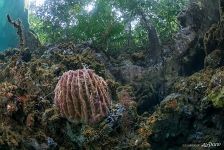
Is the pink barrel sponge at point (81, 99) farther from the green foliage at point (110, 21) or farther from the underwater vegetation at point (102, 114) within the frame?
the green foliage at point (110, 21)

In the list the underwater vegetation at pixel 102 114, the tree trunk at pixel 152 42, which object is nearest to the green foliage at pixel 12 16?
the tree trunk at pixel 152 42

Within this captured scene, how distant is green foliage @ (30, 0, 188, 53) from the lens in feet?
34.6

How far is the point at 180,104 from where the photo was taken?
6.05 m

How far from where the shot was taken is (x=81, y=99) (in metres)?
5.70

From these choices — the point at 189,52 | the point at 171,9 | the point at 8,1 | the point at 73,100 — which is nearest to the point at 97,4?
the point at 171,9

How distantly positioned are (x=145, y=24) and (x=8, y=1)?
31.4 ft

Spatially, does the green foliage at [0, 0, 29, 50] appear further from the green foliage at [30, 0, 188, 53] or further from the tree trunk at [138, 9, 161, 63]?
the tree trunk at [138, 9, 161, 63]

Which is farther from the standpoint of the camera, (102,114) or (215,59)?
(215,59)

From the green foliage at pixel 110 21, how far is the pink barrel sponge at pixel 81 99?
4.14 m

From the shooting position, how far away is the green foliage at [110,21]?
34.6 feet

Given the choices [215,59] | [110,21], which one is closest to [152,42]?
[110,21]

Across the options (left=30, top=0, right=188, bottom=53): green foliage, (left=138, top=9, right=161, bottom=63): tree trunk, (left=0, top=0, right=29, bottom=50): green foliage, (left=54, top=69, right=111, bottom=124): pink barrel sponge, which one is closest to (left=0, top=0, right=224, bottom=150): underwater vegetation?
(left=54, top=69, right=111, bottom=124): pink barrel sponge

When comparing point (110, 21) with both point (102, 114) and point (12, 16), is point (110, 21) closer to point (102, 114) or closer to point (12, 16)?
point (102, 114)

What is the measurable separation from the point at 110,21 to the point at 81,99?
17.6 ft
